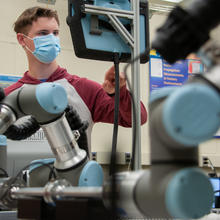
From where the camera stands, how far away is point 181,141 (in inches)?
16.0

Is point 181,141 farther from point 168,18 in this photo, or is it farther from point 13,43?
point 13,43

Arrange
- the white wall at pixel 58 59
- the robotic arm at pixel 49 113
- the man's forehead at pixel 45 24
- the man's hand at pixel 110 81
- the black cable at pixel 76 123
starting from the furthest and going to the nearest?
the white wall at pixel 58 59, the man's forehead at pixel 45 24, the man's hand at pixel 110 81, the black cable at pixel 76 123, the robotic arm at pixel 49 113

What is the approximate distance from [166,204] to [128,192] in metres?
0.08

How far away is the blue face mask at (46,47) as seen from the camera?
182cm

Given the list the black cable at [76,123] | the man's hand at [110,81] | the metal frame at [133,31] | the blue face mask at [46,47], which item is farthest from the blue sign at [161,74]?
the black cable at [76,123]

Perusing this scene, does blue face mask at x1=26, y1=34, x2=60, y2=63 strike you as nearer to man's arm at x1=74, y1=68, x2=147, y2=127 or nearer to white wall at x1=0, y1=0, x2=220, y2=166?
man's arm at x1=74, y1=68, x2=147, y2=127

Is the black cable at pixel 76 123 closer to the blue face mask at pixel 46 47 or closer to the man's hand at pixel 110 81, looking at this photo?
the man's hand at pixel 110 81

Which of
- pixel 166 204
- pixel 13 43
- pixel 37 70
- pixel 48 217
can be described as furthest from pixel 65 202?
pixel 13 43

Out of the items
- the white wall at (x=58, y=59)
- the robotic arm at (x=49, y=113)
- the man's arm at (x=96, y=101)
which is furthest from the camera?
the white wall at (x=58, y=59)

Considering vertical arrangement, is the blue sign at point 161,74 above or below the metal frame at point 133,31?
above

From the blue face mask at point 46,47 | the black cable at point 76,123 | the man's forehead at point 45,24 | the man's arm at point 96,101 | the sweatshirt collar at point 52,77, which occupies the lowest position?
the black cable at point 76,123

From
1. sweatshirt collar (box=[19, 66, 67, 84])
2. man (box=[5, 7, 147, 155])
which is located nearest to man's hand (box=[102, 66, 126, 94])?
man (box=[5, 7, 147, 155])

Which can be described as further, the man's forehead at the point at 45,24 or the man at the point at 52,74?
the man's forehead at the point at 45,24

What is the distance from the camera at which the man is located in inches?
65.8
